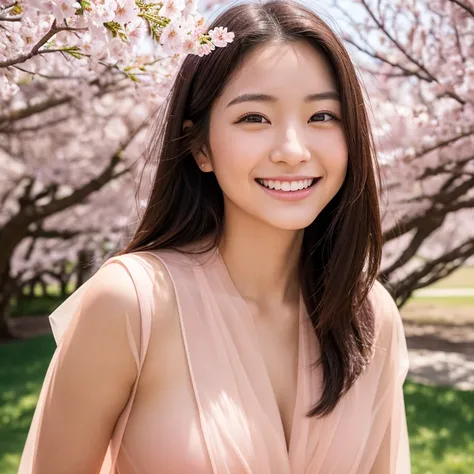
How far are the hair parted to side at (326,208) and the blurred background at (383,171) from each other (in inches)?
6.1

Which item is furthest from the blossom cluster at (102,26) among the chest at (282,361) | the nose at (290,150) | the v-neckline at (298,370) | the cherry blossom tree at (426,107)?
the cherry blossom tree at (426,107)

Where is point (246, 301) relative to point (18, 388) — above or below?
above

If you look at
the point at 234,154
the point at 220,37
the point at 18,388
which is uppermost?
the point at 220,37

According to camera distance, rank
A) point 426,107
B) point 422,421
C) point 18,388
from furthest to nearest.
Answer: point 18,388, point 422,421, point 426,107

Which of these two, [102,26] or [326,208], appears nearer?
[102,26]

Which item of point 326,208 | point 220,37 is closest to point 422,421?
point 326,208

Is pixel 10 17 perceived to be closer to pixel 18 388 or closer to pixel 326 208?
pixel 326 208

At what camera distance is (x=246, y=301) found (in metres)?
1.82

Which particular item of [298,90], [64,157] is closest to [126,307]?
[298,90]

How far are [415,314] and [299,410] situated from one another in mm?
12562

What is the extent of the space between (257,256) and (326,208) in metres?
0.24

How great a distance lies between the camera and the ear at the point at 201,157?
1758 mm

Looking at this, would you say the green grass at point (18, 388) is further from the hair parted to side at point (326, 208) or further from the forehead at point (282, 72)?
the forehead at point (282, 72)

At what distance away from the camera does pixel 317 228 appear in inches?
76.8
